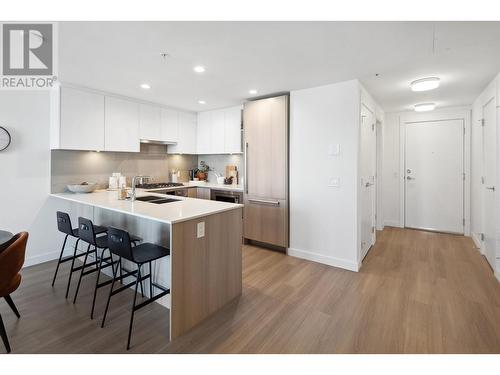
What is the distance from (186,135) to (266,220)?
2.40 m

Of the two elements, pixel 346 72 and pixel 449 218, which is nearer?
pixel 346 72

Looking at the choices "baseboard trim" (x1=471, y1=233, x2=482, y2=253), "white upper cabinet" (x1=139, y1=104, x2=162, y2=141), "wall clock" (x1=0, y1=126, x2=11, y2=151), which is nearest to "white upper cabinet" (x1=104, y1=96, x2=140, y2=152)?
"white upper cabinet" (x1=139, y1=104, x2=162, y2=141)

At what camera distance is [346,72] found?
9.29ft

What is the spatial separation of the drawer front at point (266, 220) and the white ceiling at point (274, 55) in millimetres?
1647

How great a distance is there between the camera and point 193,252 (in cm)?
206

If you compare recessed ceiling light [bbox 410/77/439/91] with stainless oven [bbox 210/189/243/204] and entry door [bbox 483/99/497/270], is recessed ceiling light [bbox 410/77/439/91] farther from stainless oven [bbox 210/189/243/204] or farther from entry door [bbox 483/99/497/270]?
stainless oven [bbox 210/189/243/204]

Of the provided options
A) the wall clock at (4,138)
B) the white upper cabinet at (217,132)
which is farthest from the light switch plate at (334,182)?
the wall clock at (4,138)

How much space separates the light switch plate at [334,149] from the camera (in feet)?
10.5

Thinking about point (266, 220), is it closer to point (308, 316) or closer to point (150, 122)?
point (308, 316)

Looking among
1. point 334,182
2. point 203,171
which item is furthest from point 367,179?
point 203,171

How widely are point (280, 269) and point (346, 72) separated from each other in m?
2.48

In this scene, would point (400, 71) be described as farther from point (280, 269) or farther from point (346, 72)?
point (280, 269)
